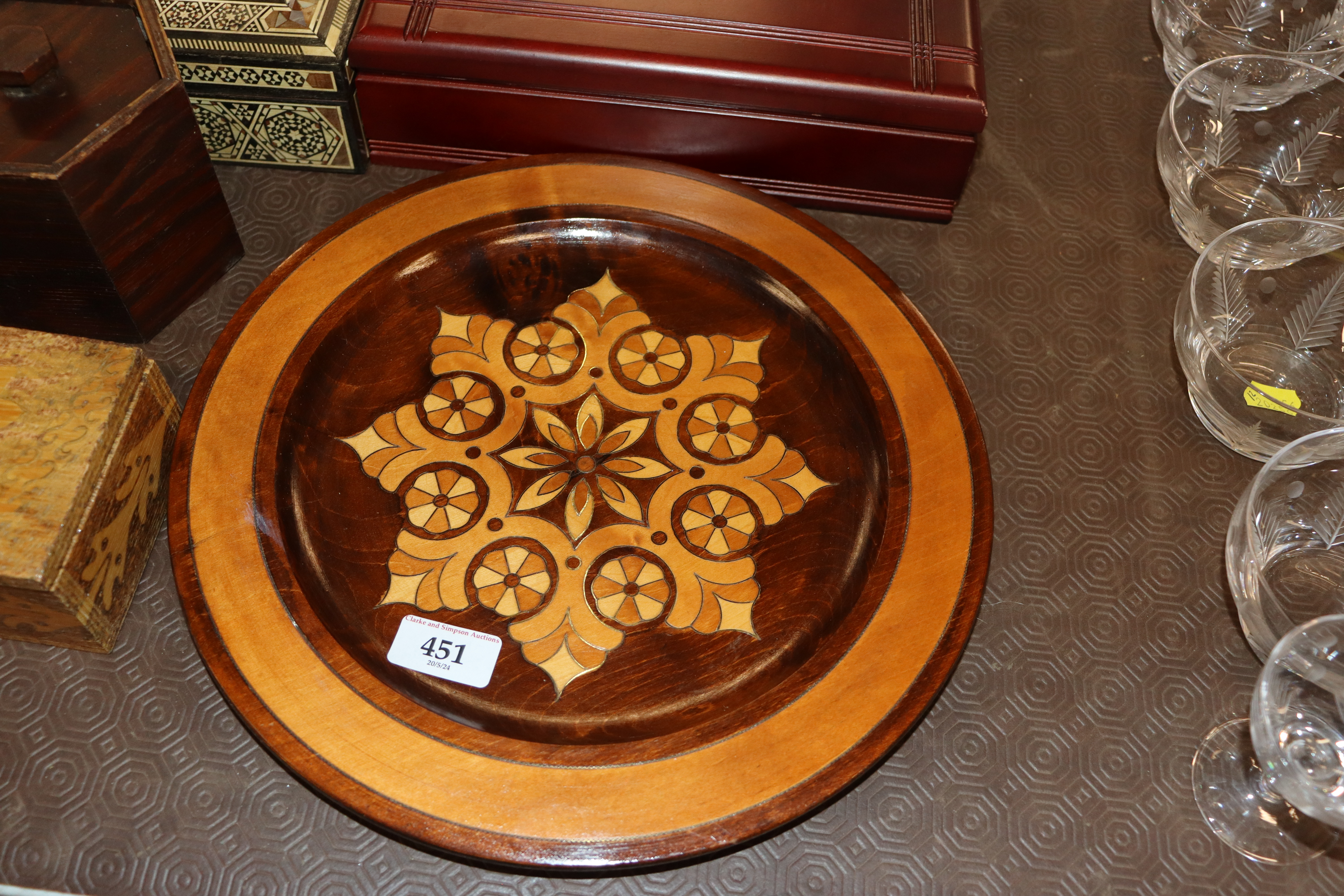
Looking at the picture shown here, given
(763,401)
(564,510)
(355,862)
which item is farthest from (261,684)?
(763,401)

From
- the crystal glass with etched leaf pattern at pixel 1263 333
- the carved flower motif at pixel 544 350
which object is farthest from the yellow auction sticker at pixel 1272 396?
the carved flower motif at pixel 544 350

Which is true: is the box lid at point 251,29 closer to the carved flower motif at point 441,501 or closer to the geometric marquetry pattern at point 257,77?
the geometric marquetry pattern at point 257,77

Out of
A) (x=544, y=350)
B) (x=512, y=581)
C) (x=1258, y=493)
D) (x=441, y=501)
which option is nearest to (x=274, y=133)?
(x=544, y=350)

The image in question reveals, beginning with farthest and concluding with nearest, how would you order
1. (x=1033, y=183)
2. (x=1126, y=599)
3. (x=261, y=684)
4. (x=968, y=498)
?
A: (x=1033, y=183), (x=1126, y=599), (x=968, y=498), (x=261, y=684)

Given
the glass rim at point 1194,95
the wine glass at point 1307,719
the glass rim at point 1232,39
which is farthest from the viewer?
the glass rim at point 1232,39

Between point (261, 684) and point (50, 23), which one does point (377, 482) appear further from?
point (50, 23)
